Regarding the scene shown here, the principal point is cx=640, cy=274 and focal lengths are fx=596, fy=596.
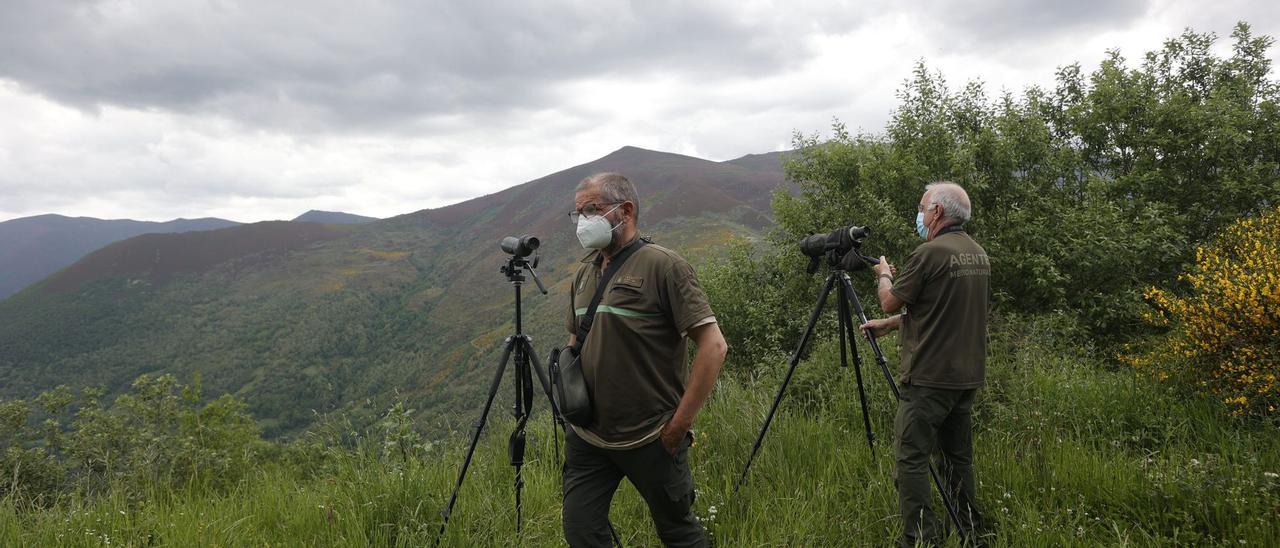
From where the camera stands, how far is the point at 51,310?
91.7 meters

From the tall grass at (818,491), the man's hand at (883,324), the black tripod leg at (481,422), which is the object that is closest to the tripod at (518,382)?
the black tripod leg at (481,422)

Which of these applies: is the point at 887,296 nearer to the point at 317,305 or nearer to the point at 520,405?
the point at 520,405

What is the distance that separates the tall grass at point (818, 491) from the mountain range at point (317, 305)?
40208 mm

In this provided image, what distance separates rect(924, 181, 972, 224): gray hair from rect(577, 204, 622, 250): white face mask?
1.66 m

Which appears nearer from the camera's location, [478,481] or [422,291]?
[478,481]

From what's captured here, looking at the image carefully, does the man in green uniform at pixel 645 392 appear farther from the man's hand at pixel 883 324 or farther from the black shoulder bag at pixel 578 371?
the man's hand at pixel 883 324

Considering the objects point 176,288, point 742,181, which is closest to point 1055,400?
point 742,181

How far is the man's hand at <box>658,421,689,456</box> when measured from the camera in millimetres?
2135

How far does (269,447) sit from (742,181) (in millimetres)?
97825

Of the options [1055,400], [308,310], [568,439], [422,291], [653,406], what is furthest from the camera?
[422,291]

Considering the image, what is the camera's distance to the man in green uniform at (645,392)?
2.17 meters

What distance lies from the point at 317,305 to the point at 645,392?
330 ft

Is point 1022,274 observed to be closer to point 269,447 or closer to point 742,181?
point 269,447

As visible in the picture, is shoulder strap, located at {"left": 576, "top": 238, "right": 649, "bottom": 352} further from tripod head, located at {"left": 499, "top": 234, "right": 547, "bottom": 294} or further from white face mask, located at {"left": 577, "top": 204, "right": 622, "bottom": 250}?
tripod head, located at {"left": 499, "top": 234, "right": 547, "bottom": 294}
